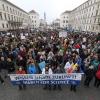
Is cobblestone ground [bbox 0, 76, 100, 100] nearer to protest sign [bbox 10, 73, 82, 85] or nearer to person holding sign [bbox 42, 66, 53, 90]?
person holding sign [bbox 42, 66, 53, 90]

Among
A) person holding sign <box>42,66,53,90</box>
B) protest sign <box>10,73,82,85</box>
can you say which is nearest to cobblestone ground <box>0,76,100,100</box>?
person holding sign <box>42,66,53,90</box>

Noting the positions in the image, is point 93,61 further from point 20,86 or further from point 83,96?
point 20,86

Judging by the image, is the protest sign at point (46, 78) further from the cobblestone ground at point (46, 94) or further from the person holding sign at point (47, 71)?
the cobblestone ground at point (46, 94)

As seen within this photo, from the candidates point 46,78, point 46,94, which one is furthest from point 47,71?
point 46,94

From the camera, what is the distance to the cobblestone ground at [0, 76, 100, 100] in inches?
291

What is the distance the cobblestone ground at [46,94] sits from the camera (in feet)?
24.2

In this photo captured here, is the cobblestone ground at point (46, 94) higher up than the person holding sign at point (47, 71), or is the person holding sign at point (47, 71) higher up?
the person holding sign at point (47, 71)

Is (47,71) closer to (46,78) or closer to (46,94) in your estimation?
(46,78)

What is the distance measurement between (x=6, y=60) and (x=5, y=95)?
2707 mm

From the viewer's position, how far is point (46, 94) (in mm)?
7719

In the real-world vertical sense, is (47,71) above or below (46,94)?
above

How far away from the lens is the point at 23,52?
433 inches

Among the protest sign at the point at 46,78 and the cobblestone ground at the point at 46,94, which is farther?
the protest sign at the point at 46,78

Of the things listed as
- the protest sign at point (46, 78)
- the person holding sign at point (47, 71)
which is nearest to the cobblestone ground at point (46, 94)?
the person holding sign at point (47, 71)
